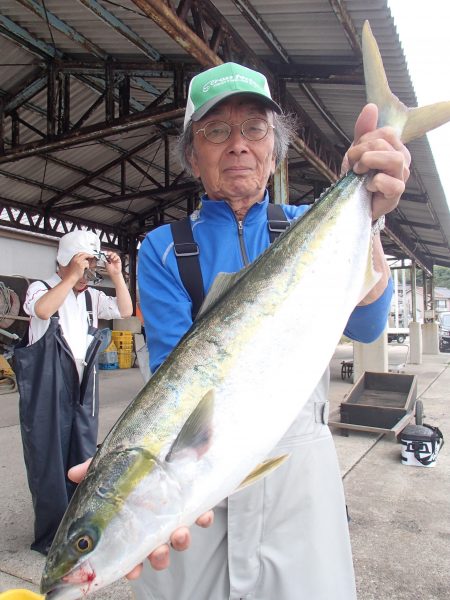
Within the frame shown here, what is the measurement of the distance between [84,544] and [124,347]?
506 inches

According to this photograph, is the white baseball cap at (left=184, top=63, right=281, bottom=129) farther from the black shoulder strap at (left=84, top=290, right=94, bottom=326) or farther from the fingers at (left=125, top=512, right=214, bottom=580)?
the black shoulder strap at (left=84, top=290, right=94, bottom=326)

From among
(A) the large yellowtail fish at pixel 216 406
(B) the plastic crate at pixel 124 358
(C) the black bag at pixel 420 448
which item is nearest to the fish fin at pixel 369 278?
(A) the large yellowtail fish at pixel 216 406

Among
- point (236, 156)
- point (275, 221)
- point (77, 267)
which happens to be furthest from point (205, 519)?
point (77, 267)

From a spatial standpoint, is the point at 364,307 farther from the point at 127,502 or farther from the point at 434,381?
the point at 434,381

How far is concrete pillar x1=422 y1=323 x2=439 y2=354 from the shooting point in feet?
66.5

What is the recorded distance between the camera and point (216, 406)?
4.26ft

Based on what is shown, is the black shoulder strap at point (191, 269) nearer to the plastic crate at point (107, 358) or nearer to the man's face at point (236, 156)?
the man's face at point (236, 156)

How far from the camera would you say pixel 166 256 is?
1.76m

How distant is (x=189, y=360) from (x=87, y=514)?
0.48m

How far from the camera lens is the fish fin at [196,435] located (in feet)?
4.15

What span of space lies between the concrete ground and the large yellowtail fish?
1985mm

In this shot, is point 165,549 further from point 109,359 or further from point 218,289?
point 109,359

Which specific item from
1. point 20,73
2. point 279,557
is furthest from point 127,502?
point 20,73

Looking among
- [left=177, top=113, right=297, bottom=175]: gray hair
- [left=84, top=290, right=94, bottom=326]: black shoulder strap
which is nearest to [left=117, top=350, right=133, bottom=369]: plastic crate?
[left=84, top=290, right=94, bottom=326]: black shoulder strap
